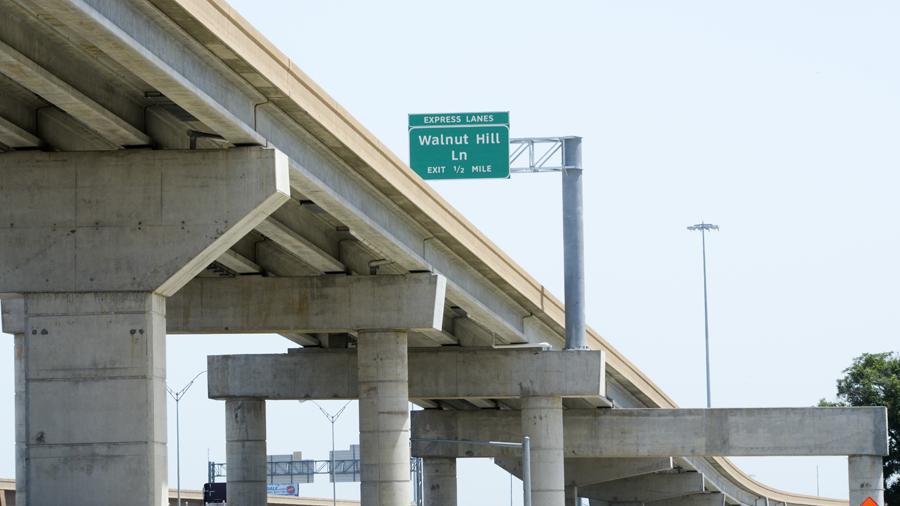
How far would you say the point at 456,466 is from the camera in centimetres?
7338

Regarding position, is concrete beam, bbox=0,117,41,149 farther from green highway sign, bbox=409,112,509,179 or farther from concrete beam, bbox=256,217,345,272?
green highway sign, bbox=409,112,509,179

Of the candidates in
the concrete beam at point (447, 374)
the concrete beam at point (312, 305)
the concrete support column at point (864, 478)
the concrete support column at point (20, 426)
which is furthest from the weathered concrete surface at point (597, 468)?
the concrete support column at point (20, 426)

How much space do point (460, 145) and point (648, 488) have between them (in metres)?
38.3

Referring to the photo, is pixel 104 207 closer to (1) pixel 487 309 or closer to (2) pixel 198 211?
(2) pixel 198 211

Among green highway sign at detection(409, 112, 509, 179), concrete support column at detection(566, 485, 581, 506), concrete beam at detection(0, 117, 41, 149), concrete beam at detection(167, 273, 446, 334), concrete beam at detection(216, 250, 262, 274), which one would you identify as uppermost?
green highway sign at detection(409, 112, 509, 179)

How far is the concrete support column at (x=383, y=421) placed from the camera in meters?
45.4

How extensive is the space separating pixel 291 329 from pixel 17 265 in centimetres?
1656

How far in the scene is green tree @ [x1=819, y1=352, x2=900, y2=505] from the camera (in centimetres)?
8419

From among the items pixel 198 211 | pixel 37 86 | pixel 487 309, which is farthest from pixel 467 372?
pixel 37 86

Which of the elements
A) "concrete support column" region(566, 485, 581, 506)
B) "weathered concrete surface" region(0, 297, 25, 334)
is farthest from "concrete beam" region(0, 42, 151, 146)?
"concrete support column" region(566, 485, 581, 506)

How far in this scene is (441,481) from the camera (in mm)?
72562

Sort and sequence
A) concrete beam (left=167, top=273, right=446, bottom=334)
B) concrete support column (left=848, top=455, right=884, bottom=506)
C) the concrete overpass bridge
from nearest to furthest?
the concrete overpass bridge, concrete beam (left=167, top=273, right=446, bottom=334), concrete support column (left=848, top=455, right=884, bottom=506)

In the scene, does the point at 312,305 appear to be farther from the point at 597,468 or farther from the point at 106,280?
the point at 597,468

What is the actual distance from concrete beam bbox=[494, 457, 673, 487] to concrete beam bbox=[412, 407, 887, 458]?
12144mm
